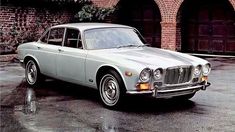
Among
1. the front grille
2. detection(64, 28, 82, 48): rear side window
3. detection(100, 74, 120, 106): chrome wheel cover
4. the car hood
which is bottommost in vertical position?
detection(100, 74, 120, 106): chrome wheel cover

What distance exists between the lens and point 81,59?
8.26 meters

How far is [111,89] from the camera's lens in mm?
7594

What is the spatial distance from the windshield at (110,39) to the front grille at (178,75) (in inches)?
57.7

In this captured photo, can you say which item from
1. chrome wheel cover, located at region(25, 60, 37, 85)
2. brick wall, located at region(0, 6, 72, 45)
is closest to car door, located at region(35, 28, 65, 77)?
chrome wheel cover, located at region(25, 60, 37, 85)

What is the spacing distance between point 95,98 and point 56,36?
1.83 metres

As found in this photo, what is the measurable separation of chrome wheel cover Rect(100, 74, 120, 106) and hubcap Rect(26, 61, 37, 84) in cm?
261

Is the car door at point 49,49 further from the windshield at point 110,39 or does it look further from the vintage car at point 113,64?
the windshield at point 110,39

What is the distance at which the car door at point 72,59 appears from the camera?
8279 millimetres

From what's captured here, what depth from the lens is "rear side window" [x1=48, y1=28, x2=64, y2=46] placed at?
30.1ft

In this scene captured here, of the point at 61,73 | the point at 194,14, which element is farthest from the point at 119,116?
the point at 194,14

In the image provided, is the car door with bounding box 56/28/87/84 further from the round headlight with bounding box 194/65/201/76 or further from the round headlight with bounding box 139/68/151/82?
the round headlight with bounding box 194/65/201/76

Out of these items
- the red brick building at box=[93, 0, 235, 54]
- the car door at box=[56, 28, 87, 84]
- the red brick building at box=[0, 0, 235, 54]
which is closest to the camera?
the car door at box=[56, 28, 87, 84]

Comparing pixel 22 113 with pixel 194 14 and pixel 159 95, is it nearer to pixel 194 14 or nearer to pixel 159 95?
pixel 159 95

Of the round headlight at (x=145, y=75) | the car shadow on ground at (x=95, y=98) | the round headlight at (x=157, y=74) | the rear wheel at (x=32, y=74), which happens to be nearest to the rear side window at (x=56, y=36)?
the rear wheel at (x=32, y=74)
